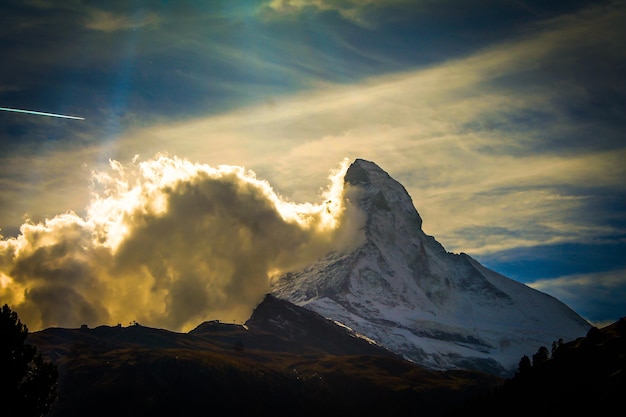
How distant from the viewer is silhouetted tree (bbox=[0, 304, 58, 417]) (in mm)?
122625

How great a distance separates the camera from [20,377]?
4985 inches

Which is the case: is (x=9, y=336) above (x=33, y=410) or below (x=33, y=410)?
above

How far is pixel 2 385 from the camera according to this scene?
405 feet

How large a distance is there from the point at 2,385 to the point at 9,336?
8.61 metres

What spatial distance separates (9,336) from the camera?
12925cm

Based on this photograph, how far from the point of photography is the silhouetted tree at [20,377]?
12262cm

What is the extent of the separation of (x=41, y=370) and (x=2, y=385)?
6.16m

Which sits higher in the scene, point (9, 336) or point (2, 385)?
point (9, 336)

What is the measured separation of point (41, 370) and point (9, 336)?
24.7 ft

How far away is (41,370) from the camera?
127562 millimetres
